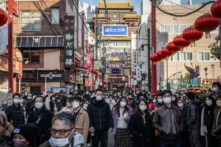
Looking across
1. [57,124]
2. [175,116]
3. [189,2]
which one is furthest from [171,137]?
[189,2]

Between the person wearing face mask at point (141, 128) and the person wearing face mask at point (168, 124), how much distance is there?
360mm

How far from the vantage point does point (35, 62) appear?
3500 centimetres

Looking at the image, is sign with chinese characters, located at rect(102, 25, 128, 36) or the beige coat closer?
the beige coat

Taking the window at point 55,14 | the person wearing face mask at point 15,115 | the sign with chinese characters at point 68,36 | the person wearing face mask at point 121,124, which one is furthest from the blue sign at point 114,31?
the person wearing face mask at point 15,115

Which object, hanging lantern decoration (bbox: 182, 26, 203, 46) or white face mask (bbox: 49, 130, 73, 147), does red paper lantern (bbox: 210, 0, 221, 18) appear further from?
white face mask (bbox: 49, 130, 73, 147)

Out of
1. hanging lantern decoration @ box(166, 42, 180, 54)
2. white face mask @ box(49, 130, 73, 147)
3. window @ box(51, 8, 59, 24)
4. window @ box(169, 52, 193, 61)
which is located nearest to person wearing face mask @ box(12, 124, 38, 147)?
white face mask @ box(49, 130, 73, 147)

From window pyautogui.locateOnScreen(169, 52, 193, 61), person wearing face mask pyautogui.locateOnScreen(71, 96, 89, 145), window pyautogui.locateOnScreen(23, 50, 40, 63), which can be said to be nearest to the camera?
person wearing face mask pyautogui.locateOnScreen(71, 96, 89, 145)

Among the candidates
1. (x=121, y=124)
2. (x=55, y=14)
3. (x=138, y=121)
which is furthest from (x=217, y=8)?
(x=55, y=14)

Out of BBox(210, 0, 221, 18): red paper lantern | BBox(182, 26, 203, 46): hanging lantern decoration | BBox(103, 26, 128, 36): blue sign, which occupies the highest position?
BBox(103, 26, 128, 36): blue sign

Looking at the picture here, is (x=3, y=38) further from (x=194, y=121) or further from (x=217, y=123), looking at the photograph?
(x=217, y=123)

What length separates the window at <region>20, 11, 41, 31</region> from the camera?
115 ft

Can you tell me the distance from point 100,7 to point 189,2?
40776mm

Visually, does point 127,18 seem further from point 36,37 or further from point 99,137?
point 99,137

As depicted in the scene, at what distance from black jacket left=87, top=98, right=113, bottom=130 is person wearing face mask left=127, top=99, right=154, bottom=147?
129 centimetres
